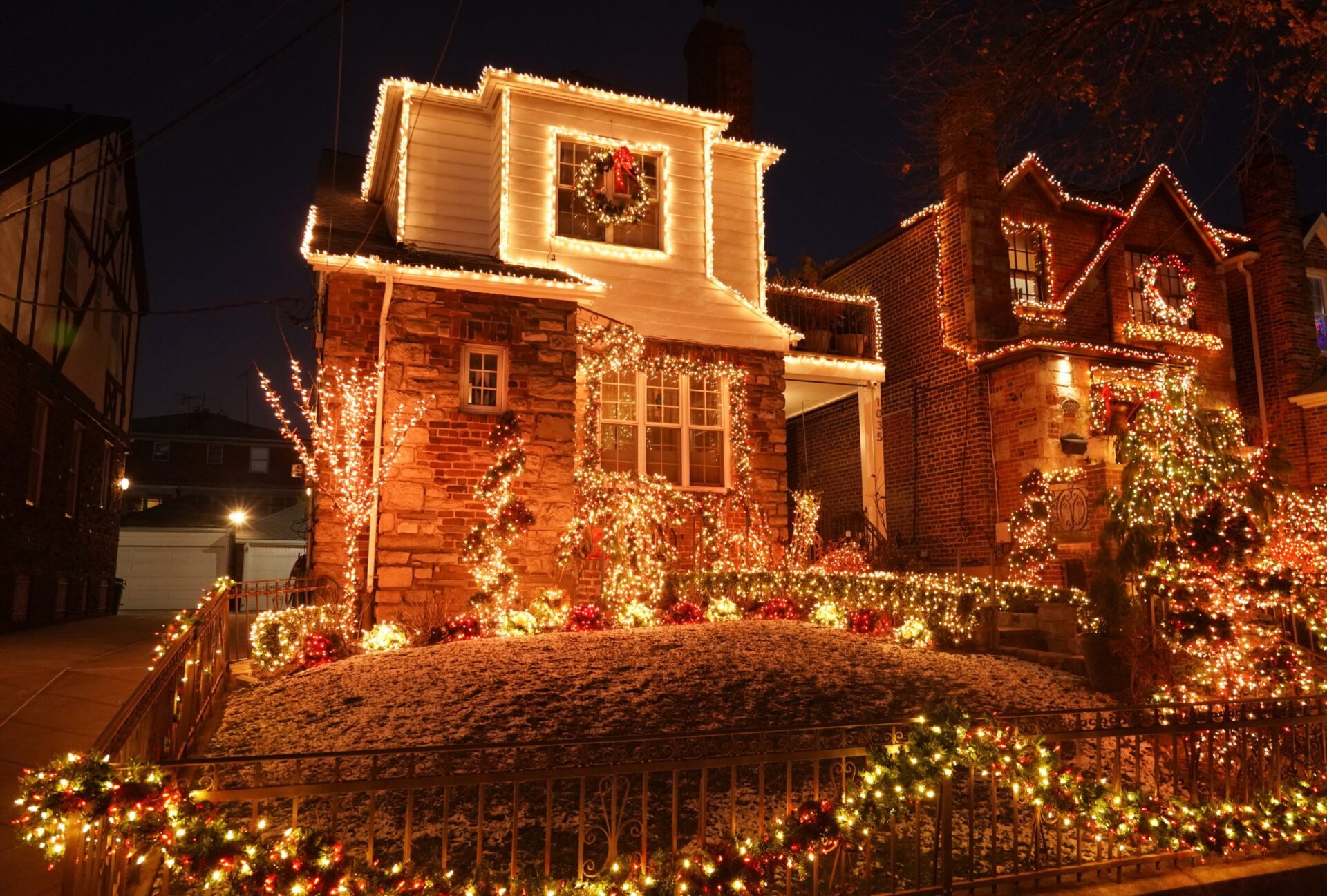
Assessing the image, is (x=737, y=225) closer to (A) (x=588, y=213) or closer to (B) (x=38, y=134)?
(A) (x=588, y=213)

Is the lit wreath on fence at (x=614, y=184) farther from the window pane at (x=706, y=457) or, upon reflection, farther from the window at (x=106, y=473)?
the window at (x=106, y=473)

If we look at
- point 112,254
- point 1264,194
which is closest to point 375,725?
point 112,254

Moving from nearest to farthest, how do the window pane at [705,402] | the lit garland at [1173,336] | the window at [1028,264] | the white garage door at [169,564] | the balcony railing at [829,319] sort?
the window pane at [705,402] → the balcony railing at [829,319] → the window at [1028,264] → the lit garland at [1173,336] → the white garage door at [169,564]

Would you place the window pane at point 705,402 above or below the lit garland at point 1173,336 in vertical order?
below

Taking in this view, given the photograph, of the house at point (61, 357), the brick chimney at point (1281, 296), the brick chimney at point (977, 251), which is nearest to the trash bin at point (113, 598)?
the house at point (61, 357)

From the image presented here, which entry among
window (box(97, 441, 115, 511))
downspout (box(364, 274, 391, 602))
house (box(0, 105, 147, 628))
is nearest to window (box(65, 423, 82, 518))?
house (box(0, 105, 147, 628))

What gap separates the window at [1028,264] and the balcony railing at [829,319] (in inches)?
115

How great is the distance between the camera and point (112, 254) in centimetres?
2000

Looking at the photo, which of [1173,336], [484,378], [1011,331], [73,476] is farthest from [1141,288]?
[73,476]

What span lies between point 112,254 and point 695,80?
45.5 ft

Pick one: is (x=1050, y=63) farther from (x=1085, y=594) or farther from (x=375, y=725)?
(x=375, y=725)

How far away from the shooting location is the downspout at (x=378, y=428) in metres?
10.4

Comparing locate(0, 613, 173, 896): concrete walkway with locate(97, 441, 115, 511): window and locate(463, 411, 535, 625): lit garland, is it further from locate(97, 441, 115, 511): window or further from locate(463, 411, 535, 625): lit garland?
locate(97, 441, 115, 511): window

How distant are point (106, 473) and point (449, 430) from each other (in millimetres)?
13754
